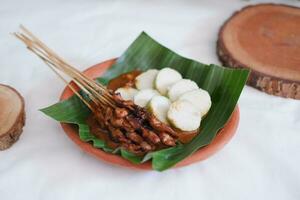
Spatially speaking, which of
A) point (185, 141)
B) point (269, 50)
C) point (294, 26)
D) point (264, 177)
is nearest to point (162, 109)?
point (185, 141)

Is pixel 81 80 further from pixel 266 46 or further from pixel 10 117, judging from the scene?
pixel 266 46

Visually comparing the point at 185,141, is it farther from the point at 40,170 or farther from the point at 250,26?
the point at 250,26

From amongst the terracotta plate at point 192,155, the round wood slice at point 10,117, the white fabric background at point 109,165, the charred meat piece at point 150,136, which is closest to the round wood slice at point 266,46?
the white fabric background at point 109,165

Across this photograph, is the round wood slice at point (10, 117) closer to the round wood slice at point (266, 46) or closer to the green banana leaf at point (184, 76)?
the green banana leaf at point (184, 76)

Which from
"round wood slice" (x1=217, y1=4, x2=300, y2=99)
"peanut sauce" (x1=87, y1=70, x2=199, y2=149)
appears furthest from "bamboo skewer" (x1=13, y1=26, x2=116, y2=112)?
"round wood slice" (x1=217, y1=4, x2=300, y2=99)

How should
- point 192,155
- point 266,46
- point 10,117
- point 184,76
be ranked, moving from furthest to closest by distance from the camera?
point 266,46, point 184,76, point 10,117, point 192,155

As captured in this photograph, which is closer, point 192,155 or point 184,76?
point 192,155

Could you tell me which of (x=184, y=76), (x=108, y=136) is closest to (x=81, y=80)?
(x=108, y=136)

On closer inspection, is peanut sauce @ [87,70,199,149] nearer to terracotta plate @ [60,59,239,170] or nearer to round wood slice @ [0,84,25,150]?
terracotta plate @ [60,59,239,170]
